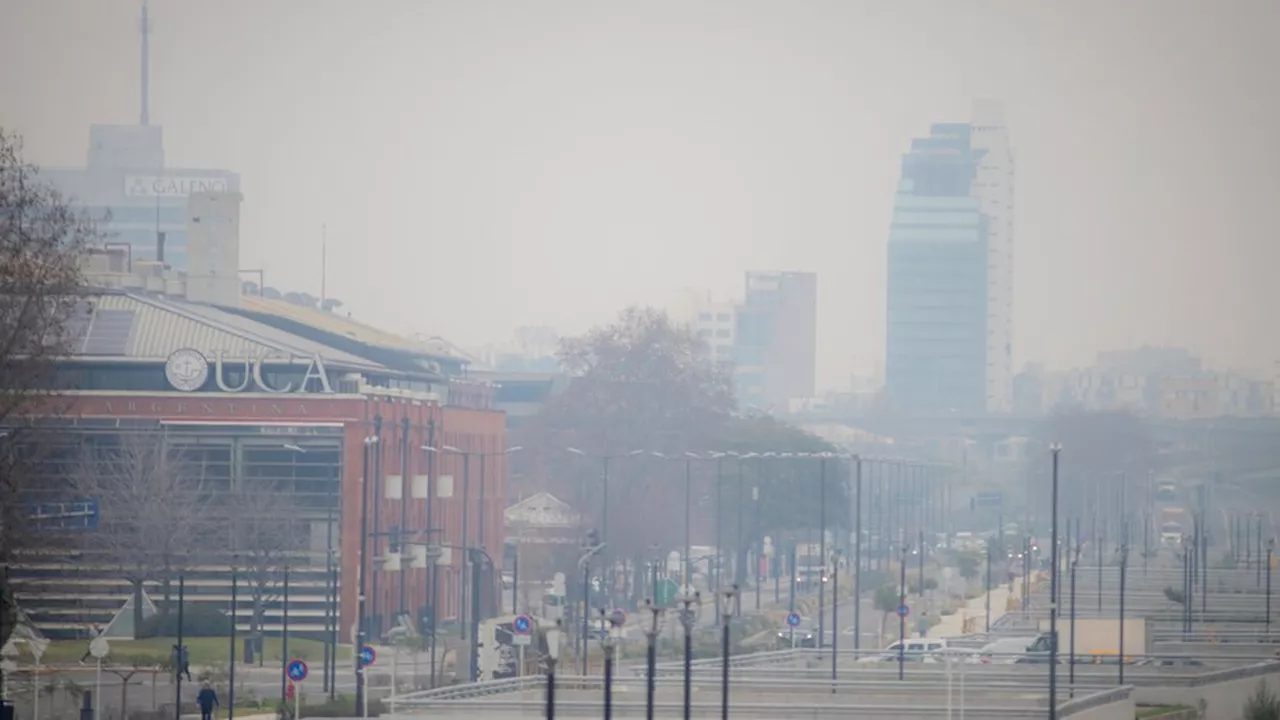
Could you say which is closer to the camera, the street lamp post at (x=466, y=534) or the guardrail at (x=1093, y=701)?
the guardrail at (x=1093, y=701)

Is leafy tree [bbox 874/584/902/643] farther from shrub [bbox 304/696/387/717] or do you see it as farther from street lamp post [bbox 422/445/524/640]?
shrub [bbox 304/696/387/717]

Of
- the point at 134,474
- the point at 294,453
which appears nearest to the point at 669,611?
the point at 294,453

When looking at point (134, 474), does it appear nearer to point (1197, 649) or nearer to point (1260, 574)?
point (1197, 649)

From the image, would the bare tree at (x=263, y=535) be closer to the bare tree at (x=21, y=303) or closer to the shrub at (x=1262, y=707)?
the bare tree at (x=21, y=303)

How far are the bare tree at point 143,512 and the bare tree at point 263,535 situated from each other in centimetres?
93

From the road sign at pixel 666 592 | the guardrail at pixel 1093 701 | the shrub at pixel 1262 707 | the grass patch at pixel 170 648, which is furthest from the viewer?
the road sign at pixel 666 592

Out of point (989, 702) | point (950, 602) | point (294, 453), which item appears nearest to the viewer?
point (989, 702)

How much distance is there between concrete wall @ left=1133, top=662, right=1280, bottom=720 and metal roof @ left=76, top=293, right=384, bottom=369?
37.8 metres

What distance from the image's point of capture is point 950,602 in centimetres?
11081

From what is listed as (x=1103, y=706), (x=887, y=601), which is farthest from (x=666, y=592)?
(x=1103, y=706)

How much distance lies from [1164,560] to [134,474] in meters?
80.9

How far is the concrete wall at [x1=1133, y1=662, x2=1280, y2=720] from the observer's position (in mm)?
60938

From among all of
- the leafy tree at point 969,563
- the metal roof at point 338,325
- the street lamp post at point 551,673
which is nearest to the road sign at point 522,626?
the street lamp post at point 551,673

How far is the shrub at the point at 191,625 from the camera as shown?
7631cm
